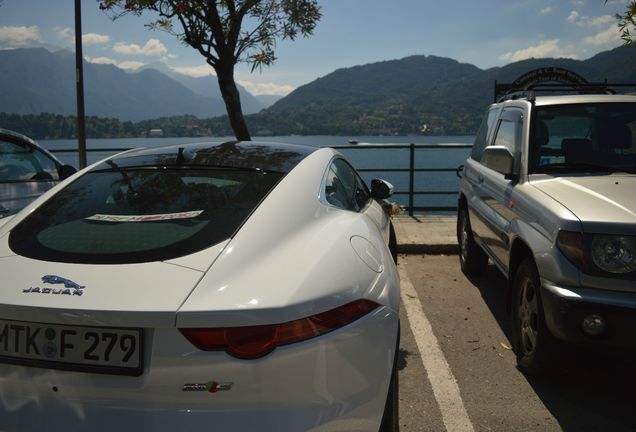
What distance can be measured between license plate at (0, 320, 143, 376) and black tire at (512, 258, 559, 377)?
7.94 feet

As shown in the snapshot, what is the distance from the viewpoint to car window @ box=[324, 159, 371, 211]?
2955mm

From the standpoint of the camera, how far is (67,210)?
97.6 inches

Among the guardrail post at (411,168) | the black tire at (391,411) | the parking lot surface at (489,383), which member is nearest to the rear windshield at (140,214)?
the black tire at (391,411)

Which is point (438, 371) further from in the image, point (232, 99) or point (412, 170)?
point (412, 170)

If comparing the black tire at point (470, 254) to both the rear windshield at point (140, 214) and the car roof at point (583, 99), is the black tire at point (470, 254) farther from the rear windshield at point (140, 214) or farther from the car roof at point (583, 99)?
the rear windshield at point (140, 214)

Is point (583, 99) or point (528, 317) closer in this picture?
point (528, 317)

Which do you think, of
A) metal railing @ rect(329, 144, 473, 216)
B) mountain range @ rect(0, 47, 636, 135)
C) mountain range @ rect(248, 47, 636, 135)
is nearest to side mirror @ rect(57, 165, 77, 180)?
metal railing @ rect(329, 144, 473, 216)

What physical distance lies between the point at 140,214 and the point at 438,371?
7.64 feet

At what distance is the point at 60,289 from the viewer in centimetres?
176

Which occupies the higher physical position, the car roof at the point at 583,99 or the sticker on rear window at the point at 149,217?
the car roof at the point at 583,99

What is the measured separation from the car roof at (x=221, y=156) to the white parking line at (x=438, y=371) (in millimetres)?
1683

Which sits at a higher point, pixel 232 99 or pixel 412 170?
pixel 232 99

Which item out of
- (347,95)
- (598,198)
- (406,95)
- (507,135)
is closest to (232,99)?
(507,135)

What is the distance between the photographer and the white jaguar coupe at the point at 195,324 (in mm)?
1642
